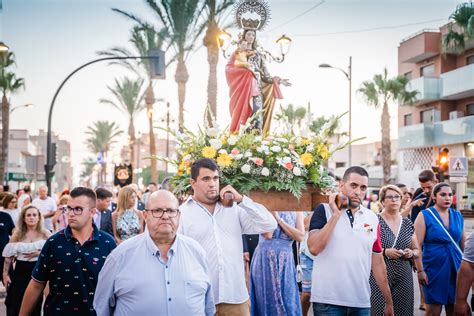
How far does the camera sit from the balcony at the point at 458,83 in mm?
35719

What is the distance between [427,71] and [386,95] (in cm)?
400

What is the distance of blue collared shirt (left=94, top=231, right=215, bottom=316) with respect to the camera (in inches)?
153

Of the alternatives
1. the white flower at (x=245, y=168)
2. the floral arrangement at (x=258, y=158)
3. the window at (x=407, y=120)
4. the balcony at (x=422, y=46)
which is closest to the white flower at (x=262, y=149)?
the floral arrangement at (x=258, y=158)

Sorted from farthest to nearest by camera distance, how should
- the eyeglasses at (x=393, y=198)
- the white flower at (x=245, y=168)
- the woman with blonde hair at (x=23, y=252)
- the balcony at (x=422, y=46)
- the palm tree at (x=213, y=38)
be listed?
1. the balcony at (x=422, y=46)
2. the palm tree at (x=213, y=38)
3. the eyeglasses at (x=393, y=198)
4. the woman with blonde hair at (x=23, y=252)
5. the white flower at (x=245, y=168)

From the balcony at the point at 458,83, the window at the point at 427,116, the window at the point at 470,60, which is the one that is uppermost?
the window at the point at 470,60

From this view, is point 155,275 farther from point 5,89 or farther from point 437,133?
point 5,89

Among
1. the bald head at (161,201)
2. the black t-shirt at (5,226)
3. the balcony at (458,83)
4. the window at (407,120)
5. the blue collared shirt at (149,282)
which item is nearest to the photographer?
the blue collared shirt at (149,282)

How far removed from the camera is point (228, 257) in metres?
5.17

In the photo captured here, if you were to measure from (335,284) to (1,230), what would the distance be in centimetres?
698

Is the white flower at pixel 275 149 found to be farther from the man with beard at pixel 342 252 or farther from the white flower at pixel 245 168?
the man with beard at pixel 342 252

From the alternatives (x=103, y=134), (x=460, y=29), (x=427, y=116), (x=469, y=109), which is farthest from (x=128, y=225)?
(x=103, y=134)

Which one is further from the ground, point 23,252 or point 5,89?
point 5,89

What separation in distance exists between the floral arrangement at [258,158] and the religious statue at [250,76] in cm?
225

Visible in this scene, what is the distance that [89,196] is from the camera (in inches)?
205
